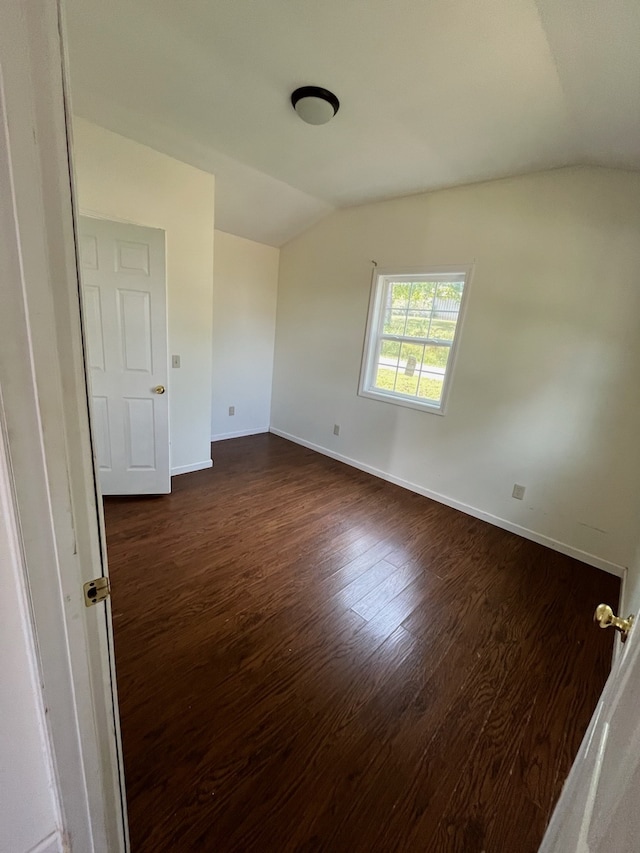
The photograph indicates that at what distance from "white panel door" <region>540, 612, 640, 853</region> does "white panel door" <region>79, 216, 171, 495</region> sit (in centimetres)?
262

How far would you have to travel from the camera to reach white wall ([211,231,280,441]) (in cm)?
388

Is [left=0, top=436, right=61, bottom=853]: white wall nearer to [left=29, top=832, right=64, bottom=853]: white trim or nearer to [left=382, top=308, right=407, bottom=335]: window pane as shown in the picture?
[left=29, top=832, right=64, bottom=853]: white trim

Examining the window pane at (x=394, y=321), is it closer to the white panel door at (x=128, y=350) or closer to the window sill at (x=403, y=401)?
the window sill at (x=403, y=401)

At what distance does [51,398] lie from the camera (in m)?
0.50

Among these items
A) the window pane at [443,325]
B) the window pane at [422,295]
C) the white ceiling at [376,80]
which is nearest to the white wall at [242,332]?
the white ceiling at [376,80]

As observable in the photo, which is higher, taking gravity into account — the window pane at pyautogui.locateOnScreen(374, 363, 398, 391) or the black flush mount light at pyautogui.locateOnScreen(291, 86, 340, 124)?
the black flush mount light at pyautogui.locateOnScreen(291, 86, 340, 124)

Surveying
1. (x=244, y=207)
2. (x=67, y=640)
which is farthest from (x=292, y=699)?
(x=244, y=207)

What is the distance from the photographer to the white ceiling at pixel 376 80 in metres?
1.35

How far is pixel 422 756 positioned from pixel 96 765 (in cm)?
111

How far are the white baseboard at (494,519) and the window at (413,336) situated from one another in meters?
0.76

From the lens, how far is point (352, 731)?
1.31m

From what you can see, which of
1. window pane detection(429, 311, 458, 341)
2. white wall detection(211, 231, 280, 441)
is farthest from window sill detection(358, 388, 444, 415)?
white wall detection(211, 231, 280, 441)

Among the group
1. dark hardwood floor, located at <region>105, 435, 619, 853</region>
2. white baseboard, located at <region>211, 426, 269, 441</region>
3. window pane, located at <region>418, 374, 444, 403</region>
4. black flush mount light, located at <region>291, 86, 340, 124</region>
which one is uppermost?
black flush mount light, located at <region>291, 86, 340, 124</region>

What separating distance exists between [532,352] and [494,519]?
1.34 metres
